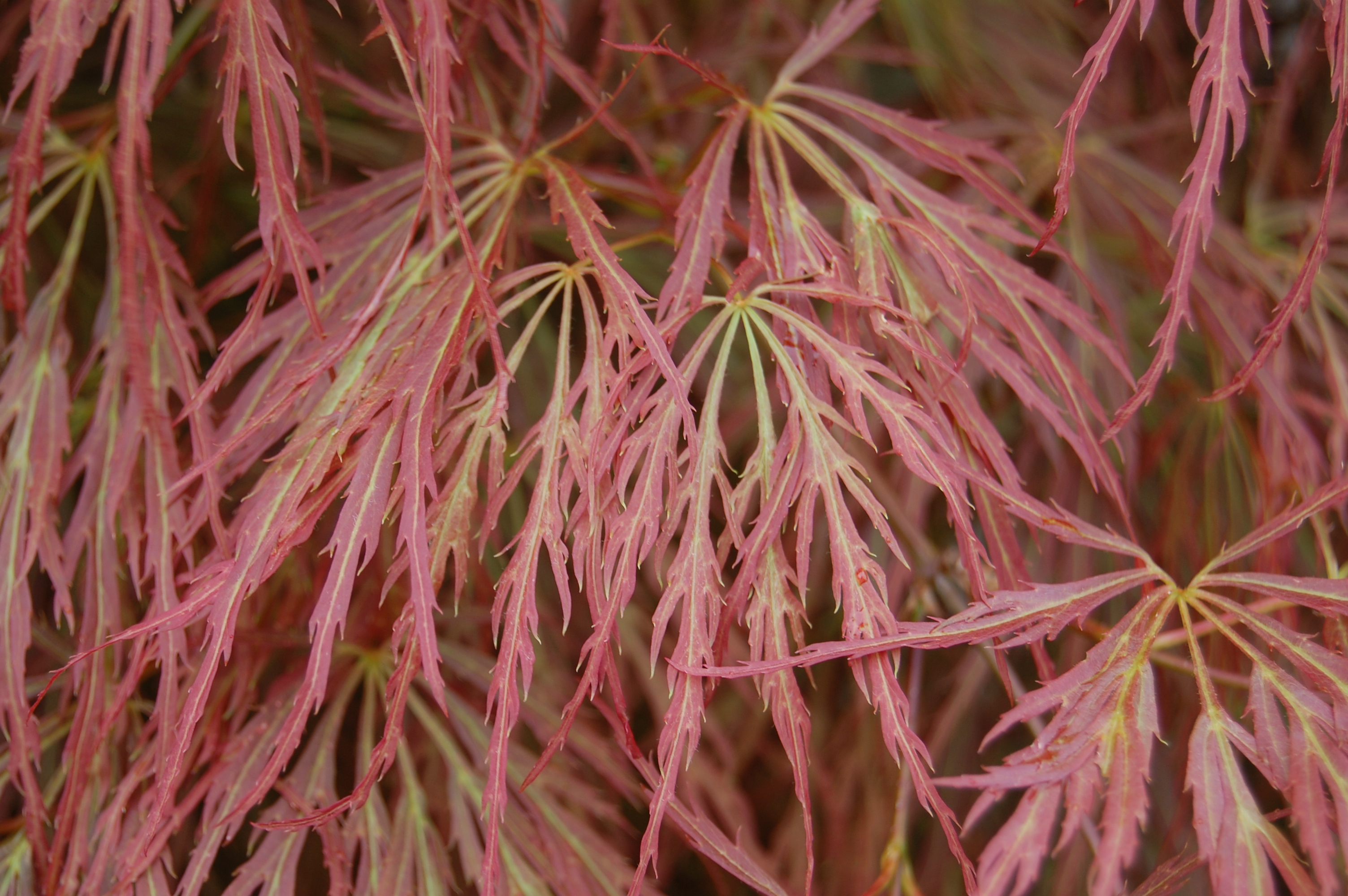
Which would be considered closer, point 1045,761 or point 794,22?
point 1045,761

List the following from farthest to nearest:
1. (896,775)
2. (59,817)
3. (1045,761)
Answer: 1. (896,775)
2. (59,817)
3. (1045,761)

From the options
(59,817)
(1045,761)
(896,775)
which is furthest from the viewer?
(896,775)

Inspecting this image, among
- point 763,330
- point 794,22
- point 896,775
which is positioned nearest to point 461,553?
point 763,330

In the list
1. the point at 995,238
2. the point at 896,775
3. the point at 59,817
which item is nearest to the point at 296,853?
the point at 59,817

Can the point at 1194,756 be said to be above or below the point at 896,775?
above

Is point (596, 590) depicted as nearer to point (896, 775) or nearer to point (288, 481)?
point (288, 481)

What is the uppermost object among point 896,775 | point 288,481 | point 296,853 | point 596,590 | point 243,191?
point 243,191
